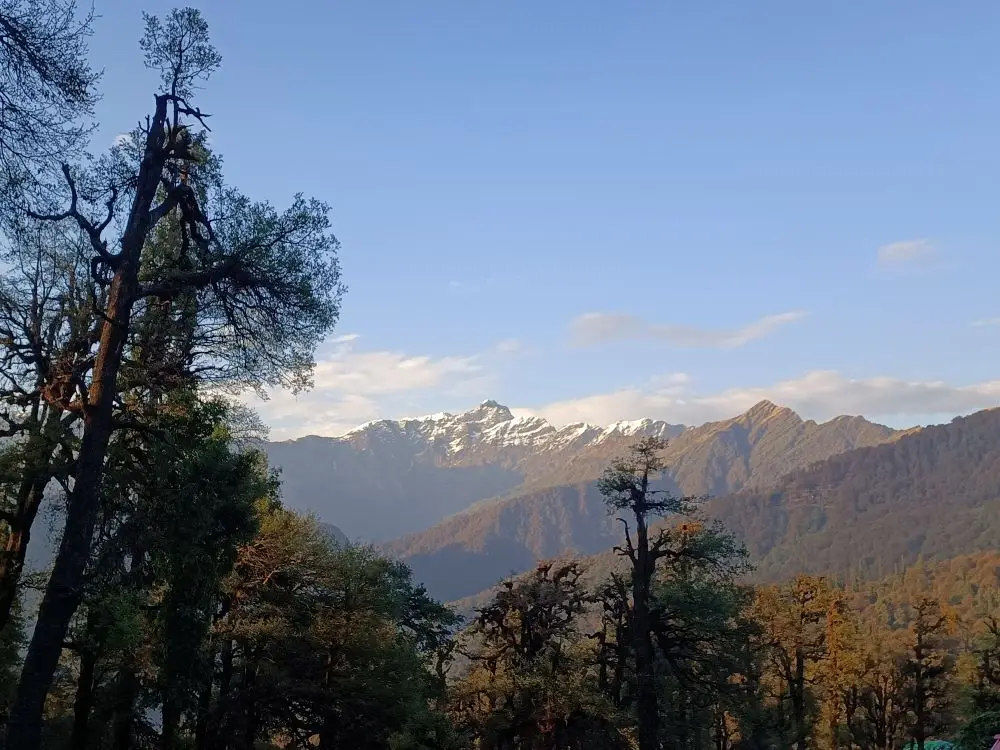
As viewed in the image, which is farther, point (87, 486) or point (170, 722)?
point (170, 722)

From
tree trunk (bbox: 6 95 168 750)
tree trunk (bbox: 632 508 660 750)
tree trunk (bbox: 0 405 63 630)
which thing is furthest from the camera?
tree trunk (bbox: 632 508 660 750)

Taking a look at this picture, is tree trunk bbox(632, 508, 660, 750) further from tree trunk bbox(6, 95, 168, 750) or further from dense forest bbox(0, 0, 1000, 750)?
tree trunk bbox(6, 95, 168, 750)

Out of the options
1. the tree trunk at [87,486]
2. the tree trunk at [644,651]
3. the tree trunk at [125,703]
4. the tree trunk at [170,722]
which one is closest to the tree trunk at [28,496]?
the tree trunk at [87,486]

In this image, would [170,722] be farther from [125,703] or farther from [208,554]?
[208,554]

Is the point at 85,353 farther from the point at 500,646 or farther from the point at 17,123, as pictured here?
the point at 500,646

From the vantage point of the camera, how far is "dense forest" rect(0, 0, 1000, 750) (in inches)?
Result: 587

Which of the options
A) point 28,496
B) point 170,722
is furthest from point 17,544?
point 170,722

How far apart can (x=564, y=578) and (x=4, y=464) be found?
82.3 feet

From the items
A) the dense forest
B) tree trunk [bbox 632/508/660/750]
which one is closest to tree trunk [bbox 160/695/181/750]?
the dense forest

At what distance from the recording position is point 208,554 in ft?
69.5

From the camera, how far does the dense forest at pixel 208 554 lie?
48.9ft

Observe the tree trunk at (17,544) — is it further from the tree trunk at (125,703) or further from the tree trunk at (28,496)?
the tree trunk at (125,703)

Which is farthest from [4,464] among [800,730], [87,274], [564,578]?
[800,730]

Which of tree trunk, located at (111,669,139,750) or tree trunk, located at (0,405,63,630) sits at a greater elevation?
tree trunk, located at (0,405,63,630)
